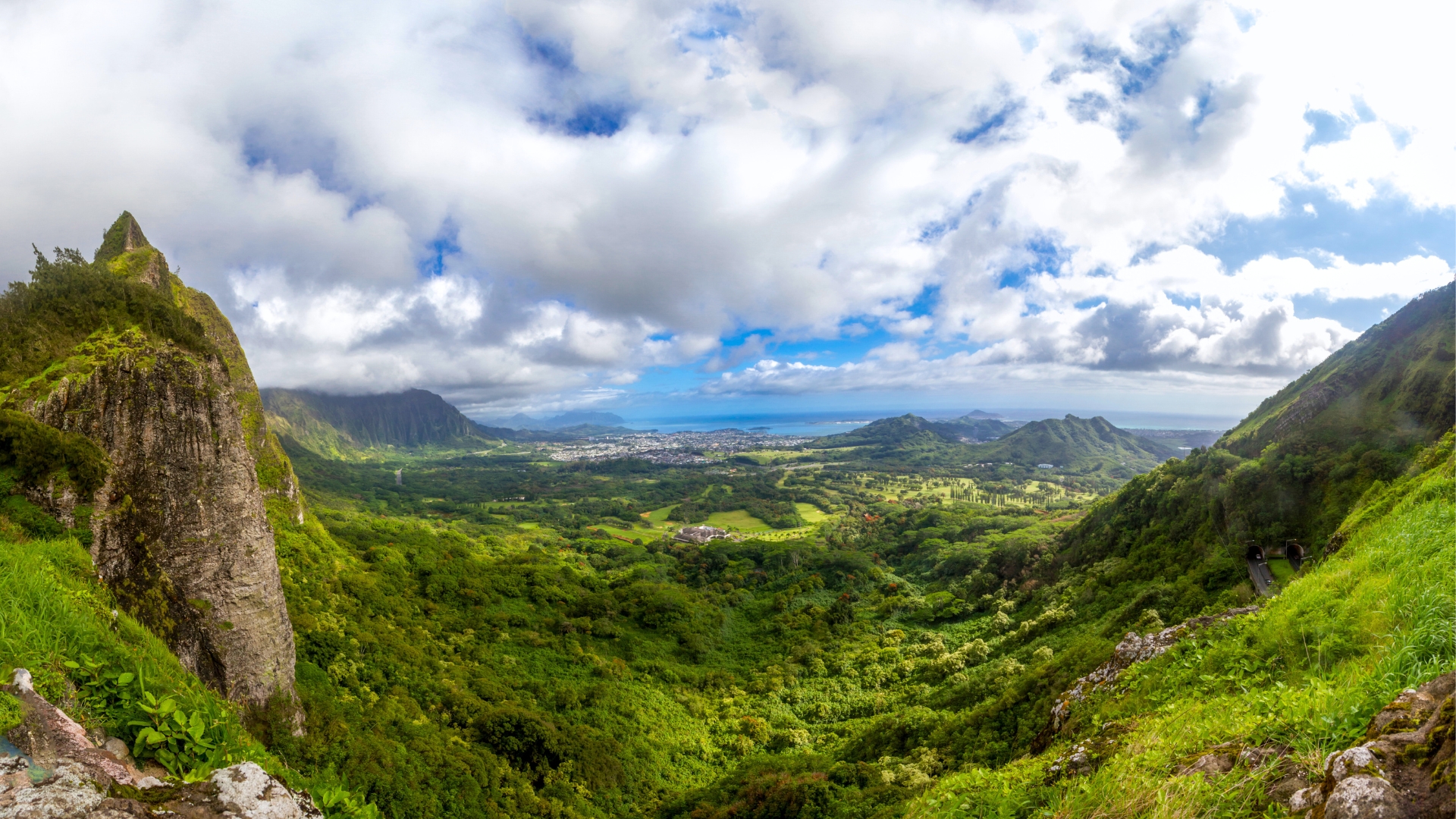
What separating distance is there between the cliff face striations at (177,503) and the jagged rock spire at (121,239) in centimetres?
2710

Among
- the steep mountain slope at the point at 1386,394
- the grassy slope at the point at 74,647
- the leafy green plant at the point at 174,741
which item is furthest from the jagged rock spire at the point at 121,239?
the steep mountain slope at the point at 1386,394

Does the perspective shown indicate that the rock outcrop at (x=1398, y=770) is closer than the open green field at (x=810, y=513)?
Yes

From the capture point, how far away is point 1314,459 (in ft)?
95.8

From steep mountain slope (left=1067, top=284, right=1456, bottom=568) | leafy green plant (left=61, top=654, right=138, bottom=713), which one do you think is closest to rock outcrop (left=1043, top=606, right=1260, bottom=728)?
steep mountain slope (left=1067, top=284, right=1456, bottom=568)

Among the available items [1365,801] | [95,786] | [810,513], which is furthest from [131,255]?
[810,513]

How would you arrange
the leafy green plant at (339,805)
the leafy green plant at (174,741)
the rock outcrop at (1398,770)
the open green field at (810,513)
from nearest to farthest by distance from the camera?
the rock outcrop at (1398,770) < the leafy green plant at (174,741) < the leafy green plant at (339,805) < the open green field at (810,513)

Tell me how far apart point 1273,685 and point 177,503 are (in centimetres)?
2707

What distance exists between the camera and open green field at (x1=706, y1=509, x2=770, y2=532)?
12350 centimetres

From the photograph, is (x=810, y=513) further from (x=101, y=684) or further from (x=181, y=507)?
(x=101, y=684)

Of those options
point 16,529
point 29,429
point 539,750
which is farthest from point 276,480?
point 16,529

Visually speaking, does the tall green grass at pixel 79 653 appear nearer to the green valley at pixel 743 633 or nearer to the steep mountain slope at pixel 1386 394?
the green valley at pixel 743 633

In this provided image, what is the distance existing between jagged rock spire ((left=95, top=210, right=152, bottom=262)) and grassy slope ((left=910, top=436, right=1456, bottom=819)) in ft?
175

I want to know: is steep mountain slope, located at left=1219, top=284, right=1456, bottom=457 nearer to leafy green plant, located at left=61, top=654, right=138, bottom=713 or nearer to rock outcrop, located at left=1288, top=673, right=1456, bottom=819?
rock outcrop, located at left=1288, top=673, right=1456, bottom=819

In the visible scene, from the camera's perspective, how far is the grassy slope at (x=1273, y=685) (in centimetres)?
502
